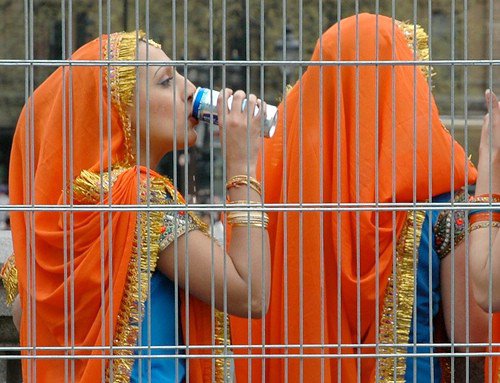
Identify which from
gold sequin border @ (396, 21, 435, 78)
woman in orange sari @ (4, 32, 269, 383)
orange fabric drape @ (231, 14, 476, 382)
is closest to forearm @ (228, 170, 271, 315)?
woman in orange sari @ (4, 32, 269, 383)

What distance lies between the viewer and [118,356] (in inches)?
125

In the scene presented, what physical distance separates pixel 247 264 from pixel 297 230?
0.34 m

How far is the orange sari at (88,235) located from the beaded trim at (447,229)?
58 centimetres

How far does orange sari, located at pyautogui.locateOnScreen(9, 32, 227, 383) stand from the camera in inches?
125

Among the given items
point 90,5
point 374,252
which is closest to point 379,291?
point 374,252

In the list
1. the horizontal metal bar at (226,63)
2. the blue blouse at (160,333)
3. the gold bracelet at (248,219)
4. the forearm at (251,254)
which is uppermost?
the horizontal metal bar at (226,63)

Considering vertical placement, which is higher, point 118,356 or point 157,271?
point 157,271

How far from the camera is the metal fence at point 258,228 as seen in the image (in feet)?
10.3

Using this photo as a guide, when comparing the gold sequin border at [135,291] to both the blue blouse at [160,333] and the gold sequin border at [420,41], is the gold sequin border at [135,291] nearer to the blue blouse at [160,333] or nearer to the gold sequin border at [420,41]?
the blue blouse at [160,333]

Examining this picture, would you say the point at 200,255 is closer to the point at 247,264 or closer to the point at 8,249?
the point at 247,264

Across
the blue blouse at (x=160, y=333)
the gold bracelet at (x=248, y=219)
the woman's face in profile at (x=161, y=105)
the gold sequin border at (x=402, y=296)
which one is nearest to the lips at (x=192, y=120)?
the woman's face in profile at (x=161, y=105)

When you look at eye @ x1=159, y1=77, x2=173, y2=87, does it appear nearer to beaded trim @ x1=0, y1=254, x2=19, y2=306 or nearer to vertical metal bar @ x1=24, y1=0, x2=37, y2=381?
vertical metal bar @ x1=24, y1=0, x2=37, y2=381

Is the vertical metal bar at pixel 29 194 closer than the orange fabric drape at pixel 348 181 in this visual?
Yes

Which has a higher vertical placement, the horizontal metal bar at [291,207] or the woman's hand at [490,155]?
the woman's hand at [490,155]
